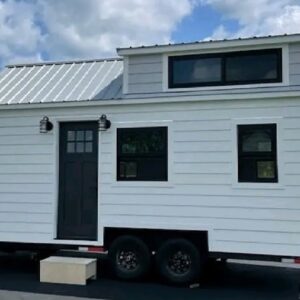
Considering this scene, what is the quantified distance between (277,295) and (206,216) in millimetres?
1712

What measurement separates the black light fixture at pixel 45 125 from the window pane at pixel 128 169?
1.58m

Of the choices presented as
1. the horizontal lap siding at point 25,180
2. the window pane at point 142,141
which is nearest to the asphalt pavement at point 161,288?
the horizontal lap siding at point 25,180

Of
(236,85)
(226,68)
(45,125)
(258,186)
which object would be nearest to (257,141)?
(258,186)

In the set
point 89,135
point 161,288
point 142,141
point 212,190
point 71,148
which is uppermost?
point 89,135

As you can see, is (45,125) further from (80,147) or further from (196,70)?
(196,70)

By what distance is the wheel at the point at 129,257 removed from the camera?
857 centimetres

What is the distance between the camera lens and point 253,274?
942 cm

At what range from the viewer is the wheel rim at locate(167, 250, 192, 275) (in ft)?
27.6

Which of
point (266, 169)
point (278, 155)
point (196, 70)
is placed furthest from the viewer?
point (196, 70)

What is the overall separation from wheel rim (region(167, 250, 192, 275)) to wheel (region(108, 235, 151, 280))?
0.42 m

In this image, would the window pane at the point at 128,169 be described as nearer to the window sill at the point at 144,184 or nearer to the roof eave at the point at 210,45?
the window sill at the point at 144,184

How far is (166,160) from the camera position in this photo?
866 centimetres

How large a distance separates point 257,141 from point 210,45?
1.93 meters

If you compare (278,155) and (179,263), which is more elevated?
(278,155)
